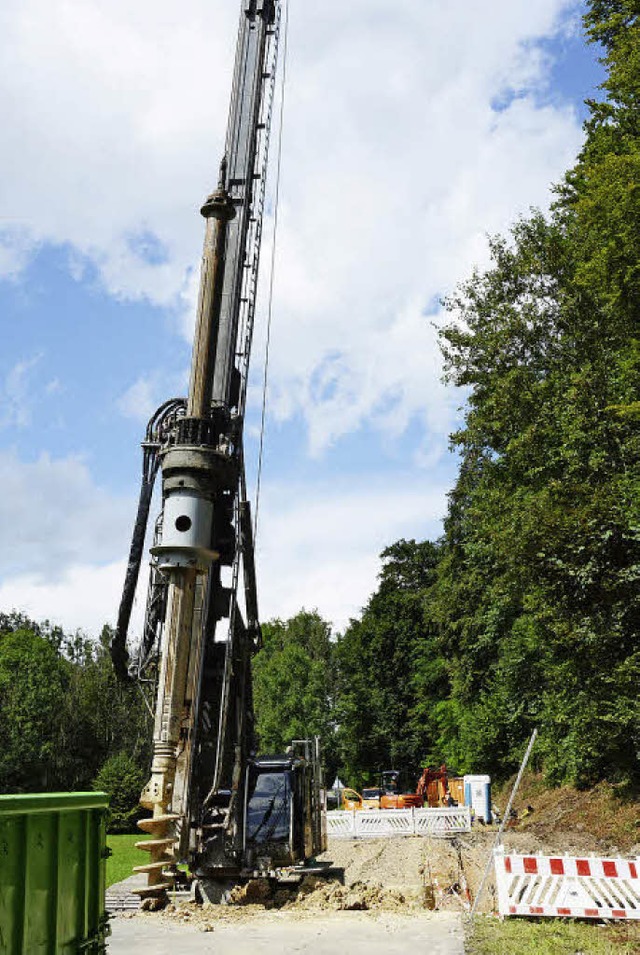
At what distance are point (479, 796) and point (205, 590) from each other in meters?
22.2

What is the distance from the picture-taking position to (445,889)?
16.0m

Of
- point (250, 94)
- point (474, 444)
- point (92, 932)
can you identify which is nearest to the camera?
point (92, 932)

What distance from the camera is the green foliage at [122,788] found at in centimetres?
3516

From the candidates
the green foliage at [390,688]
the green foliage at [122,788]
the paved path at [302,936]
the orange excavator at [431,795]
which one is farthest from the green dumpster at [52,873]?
the green foliage at [390,688]

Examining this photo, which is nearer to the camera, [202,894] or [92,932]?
[92,932]

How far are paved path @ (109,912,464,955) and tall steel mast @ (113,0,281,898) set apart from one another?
1343 mm

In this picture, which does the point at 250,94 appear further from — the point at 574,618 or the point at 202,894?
the point at 202,894

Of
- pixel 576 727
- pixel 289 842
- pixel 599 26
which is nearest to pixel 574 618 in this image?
pixel 576 727

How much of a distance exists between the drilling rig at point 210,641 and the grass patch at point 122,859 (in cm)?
250

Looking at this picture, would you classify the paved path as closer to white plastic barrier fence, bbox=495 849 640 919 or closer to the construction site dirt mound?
the construction site dirt mound

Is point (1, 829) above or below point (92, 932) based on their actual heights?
above

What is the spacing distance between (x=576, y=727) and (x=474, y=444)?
860 cm

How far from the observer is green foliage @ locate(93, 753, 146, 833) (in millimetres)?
35156

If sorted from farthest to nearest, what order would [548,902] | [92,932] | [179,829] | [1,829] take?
1. [179,829]
2. [548,902]
3. [92,932]
4. [1,829]
